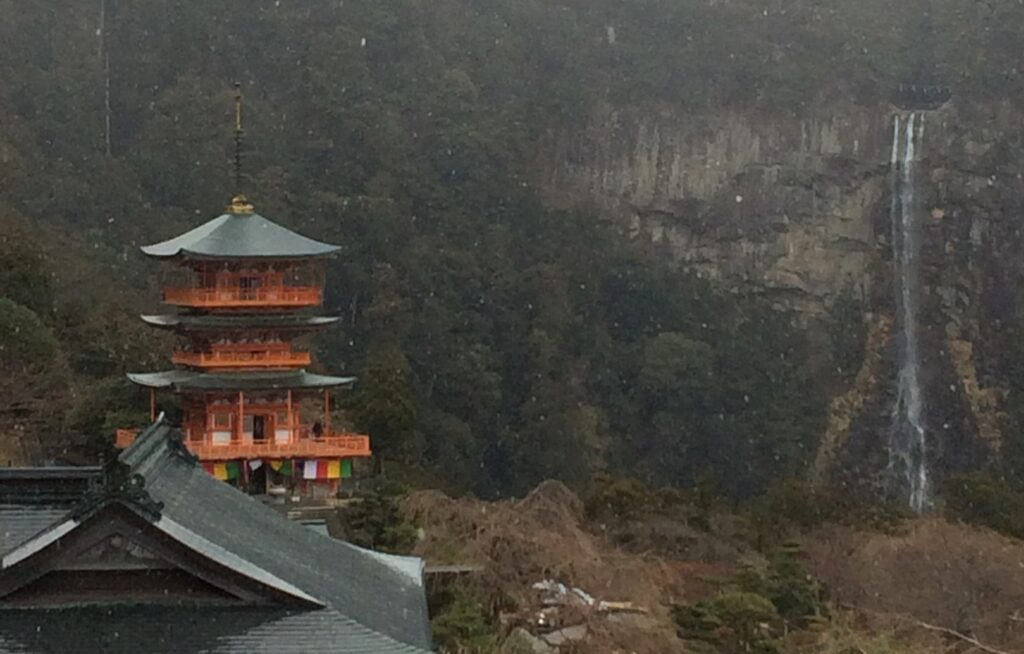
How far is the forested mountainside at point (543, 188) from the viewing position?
39.6 m

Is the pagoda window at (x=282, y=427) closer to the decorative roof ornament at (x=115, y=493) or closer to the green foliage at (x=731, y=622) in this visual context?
the green foliage at (x=731, y=622)

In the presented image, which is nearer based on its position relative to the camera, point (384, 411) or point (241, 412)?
point (241, 412)

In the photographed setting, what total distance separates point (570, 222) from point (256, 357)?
83.8ft

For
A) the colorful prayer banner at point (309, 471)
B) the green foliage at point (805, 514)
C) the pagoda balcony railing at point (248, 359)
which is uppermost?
the pagoda balcony railing at point (248, 359)

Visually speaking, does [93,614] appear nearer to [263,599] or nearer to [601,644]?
[263,599]

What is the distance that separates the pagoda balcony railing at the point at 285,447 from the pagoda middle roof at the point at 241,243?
2.40 metres

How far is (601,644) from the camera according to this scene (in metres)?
12.6

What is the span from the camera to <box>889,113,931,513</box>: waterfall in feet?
141

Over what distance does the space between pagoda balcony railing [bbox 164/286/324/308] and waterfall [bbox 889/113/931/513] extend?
86.5 ft

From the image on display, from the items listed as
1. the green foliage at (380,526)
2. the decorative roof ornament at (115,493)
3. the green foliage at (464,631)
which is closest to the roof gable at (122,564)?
the decorative roof ornament at (115,493)

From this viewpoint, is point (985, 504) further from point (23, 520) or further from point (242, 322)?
point (23, 520)

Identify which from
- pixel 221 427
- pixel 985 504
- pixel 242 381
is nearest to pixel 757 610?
pixel 242 381

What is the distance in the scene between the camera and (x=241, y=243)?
19703 millimetres

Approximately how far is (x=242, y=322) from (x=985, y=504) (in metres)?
13.1
